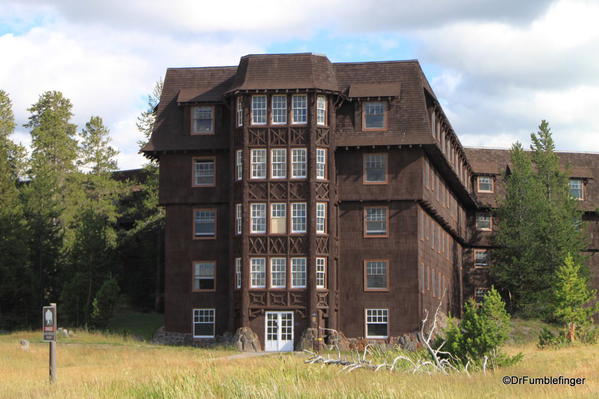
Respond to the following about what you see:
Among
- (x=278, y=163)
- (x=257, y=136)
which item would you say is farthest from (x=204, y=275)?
(x=257, y=136)

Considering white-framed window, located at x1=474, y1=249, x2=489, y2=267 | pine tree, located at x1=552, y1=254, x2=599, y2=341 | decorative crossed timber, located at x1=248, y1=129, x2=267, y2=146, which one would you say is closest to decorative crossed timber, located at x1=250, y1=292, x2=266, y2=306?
decorative crossed timber, located at x1=248, y1=129, x2=267, y2=146

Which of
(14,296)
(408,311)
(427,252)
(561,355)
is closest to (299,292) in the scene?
(408,311)

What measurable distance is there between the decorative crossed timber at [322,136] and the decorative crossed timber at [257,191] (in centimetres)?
384

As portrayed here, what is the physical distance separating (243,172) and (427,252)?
12.6 meters

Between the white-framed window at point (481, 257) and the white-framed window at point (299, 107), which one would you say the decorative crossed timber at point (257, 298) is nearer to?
the white-framed window at point (299, 107)

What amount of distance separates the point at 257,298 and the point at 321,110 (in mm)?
10854

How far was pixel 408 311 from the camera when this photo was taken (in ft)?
169

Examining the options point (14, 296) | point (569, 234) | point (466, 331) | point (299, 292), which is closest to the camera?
point (466, 331)

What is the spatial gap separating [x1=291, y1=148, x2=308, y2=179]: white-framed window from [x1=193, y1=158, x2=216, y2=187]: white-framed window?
18.7 ft

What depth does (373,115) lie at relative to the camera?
52.5 metres

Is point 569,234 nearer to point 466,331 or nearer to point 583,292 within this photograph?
point 583,292

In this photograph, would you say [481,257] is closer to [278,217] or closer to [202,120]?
[278,217]

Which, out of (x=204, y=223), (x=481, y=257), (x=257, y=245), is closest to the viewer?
(x=257, y=245)

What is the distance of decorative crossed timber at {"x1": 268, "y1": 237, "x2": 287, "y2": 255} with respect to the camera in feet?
166
